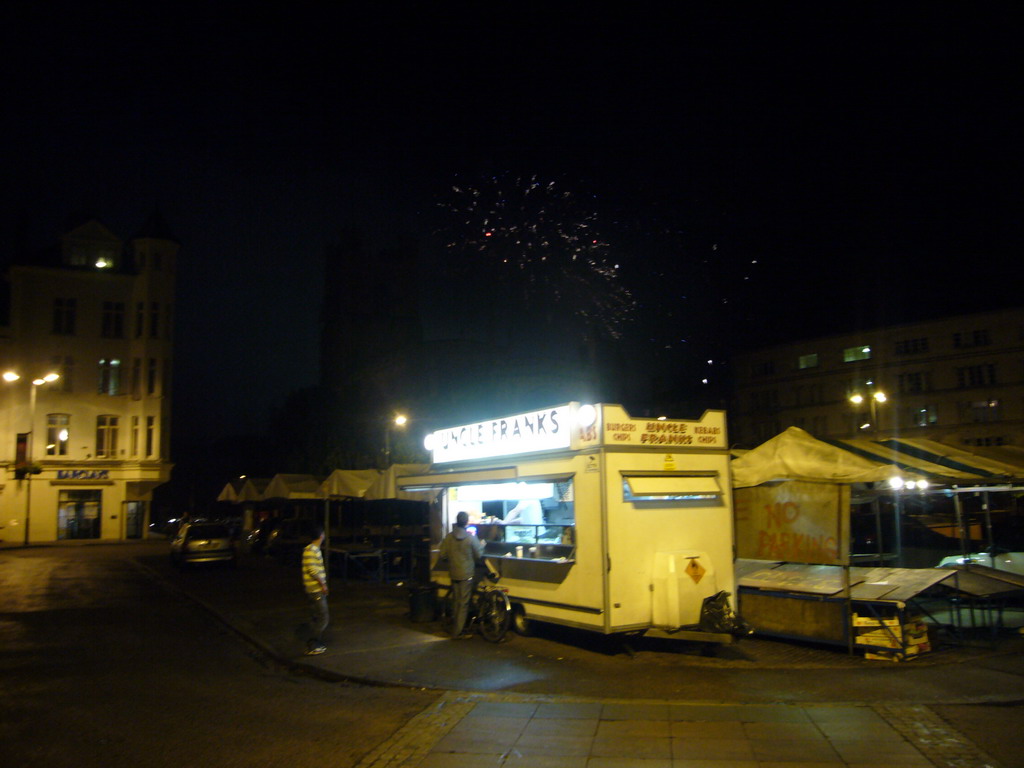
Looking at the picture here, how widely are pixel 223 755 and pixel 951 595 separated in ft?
30.9

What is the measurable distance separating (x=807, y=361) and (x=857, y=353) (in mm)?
3947

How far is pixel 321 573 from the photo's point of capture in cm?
1105

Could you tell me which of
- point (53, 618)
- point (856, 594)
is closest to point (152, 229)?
point (53, 618)

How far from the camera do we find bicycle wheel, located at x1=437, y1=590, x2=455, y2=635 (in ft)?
39.5

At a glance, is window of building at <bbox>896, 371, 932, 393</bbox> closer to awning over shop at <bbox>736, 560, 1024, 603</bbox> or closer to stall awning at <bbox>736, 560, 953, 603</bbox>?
awning over shop at <bbox>736, 560, 1024, 603</bbox>

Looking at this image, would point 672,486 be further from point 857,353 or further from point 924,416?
point 857,353

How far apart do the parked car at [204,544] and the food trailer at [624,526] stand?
50.9ft

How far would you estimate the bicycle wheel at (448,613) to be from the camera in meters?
12.0

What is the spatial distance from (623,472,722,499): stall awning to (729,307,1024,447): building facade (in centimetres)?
3626

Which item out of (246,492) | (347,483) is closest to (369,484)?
(347,483)

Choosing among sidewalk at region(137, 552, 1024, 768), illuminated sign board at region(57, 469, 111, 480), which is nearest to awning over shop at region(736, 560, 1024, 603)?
sidewalk at region(137, 552, 1024, 768)

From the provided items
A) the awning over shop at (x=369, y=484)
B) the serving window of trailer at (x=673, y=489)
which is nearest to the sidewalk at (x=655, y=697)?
the serving window of trailer at (x=673, y=489)

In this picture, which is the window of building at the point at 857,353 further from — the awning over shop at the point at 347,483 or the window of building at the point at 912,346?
the awning over shop at the point at 347,483

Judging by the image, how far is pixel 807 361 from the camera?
58.7 meters
